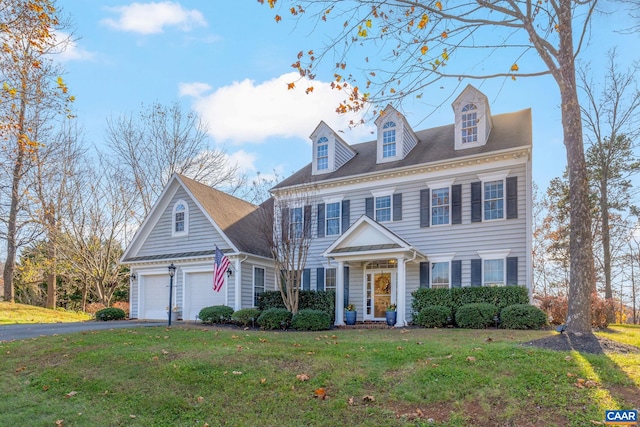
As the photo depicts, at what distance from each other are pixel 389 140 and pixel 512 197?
5.67m

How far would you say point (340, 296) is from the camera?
16.5 m

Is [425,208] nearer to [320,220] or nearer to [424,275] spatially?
[424,275]

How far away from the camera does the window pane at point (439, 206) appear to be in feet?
54.3

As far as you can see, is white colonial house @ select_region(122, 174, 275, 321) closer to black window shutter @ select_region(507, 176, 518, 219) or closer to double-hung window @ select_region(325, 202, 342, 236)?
double-hung window @ select_region(325, 202, 342, 236)

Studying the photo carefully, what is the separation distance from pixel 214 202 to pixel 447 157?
1055 cm

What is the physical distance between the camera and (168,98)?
94.6 feet

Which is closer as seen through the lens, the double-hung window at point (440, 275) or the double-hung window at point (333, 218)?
the double-hung window at point (440, 275)

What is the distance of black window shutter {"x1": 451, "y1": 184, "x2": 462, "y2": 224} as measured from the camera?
1619 cm

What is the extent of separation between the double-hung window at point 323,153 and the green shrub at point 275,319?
293 inches

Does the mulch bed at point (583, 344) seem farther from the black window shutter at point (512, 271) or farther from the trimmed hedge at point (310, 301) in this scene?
the trimmed hedge at point (310, 301)

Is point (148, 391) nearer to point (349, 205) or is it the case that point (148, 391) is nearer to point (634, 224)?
point (349, 205)

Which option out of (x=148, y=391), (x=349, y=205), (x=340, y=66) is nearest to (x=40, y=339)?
(x=148, y=391)

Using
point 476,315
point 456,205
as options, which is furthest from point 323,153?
point 476,315

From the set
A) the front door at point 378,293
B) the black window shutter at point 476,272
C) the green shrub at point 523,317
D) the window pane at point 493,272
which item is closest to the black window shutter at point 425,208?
the black window shutter at point 476,272
